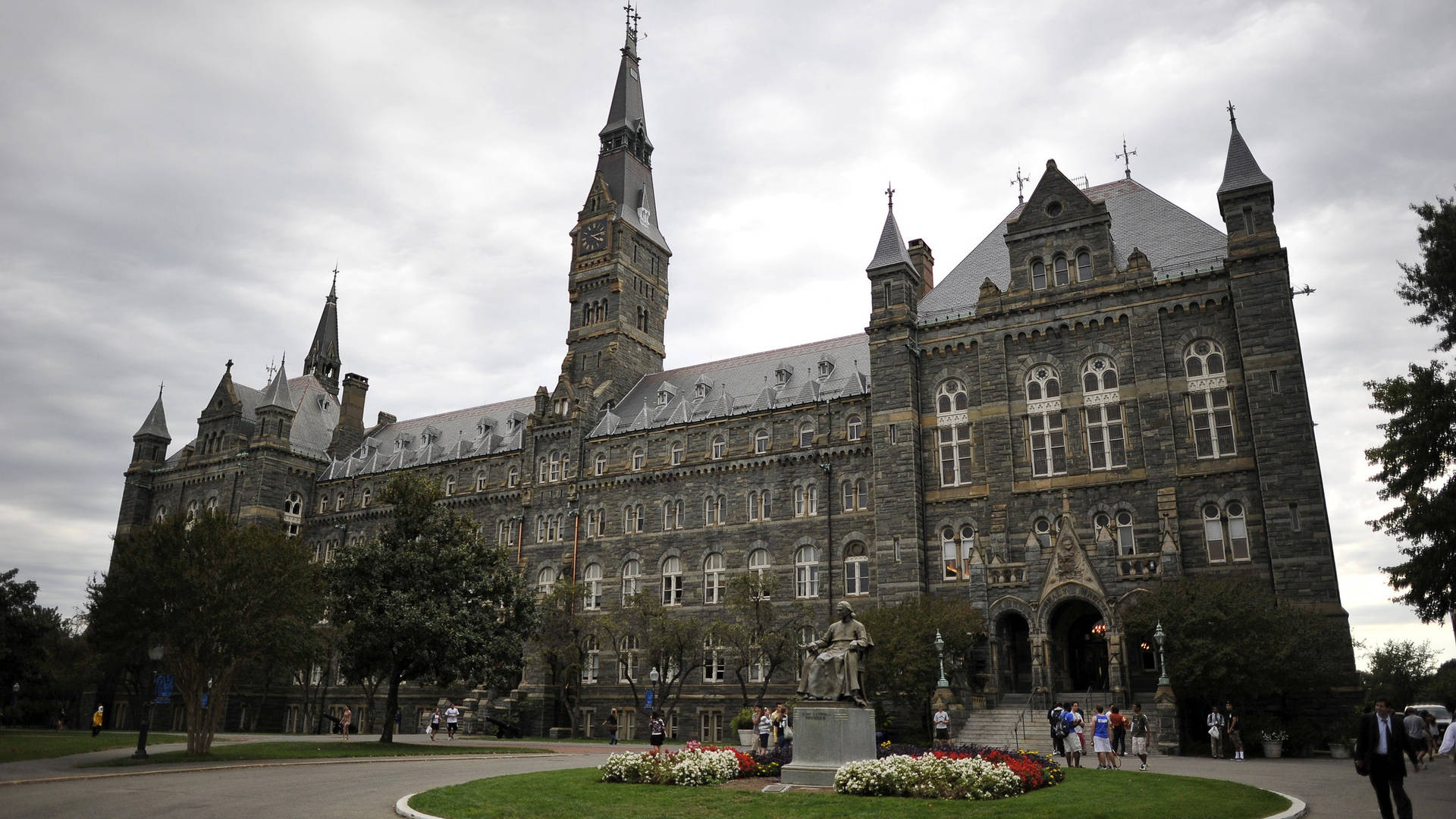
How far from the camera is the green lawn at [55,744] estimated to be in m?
32.9

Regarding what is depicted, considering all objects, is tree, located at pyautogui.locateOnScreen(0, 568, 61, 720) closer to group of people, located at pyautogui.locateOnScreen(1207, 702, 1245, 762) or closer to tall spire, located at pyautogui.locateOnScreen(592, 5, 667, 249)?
tall spire, located at pyautogui.locateOnScreen(592, 5, 667, 249)

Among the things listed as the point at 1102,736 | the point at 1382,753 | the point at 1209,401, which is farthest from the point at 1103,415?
the point at 1382,753

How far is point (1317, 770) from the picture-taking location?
27.0 metres

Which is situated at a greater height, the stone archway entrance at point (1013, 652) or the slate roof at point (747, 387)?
the slate roof at point (747, 387)

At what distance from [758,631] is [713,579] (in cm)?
748

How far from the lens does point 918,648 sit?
39.0m

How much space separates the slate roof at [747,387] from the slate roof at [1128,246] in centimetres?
705

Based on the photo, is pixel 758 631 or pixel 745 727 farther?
pixel 758 631

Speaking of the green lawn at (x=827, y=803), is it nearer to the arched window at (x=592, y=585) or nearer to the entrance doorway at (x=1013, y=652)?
the entrance doorway at (x=1013, y=652)

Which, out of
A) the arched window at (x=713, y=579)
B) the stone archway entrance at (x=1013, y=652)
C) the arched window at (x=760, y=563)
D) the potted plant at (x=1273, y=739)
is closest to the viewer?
the potted plant at (x=1273, y=739)

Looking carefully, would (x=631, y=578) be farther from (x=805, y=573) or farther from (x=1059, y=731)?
(x=1059, y=731)

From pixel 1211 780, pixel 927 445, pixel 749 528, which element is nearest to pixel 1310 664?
pixel 1211 780

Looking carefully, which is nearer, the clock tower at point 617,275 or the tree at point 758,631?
the tree at point 758,631

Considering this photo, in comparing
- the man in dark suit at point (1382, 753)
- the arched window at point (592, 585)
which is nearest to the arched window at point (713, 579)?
the arched window at point (592, 585)
